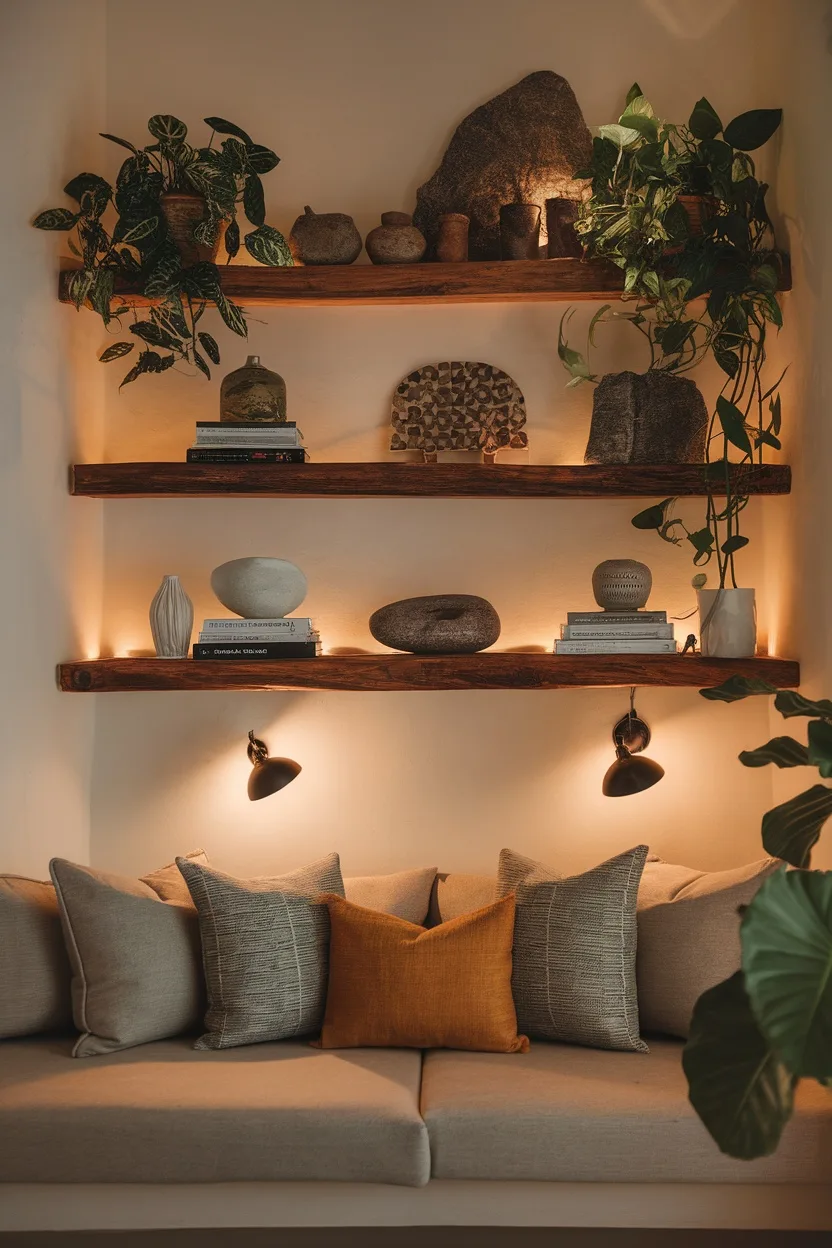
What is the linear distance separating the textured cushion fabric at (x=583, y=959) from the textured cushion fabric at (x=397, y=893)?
307mm

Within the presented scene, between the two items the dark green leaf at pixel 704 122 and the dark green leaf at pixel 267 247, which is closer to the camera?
the dark green leaf at pixel 704 122

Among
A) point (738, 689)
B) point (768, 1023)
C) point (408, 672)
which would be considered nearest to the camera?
point (768, 1023)

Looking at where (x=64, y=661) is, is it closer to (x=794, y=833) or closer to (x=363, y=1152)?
(x=363, y=1152)

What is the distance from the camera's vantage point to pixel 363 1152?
86.1 inches

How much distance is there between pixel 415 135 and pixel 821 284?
124 centimetres

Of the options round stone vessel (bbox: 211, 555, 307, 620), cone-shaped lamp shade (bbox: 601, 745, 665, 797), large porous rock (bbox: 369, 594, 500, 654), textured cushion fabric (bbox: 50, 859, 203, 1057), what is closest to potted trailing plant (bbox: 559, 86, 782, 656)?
cone-shaped lamp shade (bbox: 601, 745, 665, 797)

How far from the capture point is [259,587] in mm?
2885

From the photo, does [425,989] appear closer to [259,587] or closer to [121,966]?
[121,966]

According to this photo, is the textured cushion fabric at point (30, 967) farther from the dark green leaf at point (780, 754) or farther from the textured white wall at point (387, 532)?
the dark green leaf at point (780, 754)

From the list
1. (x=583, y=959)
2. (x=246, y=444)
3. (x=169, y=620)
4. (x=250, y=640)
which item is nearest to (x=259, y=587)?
(x=250, y=640)

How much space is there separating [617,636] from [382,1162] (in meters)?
1.40

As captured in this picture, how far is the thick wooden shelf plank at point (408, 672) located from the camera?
287 cm

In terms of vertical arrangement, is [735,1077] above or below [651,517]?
below

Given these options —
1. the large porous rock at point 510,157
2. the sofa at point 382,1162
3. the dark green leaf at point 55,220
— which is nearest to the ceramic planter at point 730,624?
the sofa at point 382,1162
